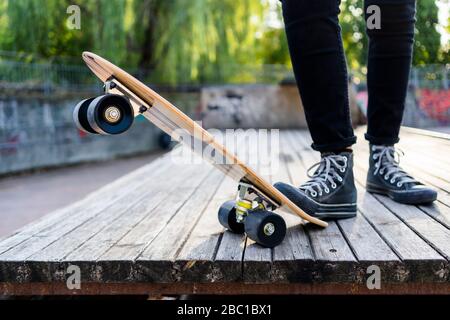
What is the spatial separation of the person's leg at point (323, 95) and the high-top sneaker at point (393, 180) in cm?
29

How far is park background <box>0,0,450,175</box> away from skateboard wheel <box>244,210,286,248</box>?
5.59 m

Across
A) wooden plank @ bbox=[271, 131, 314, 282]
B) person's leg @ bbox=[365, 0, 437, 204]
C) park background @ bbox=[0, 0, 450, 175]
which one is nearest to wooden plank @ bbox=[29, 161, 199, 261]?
wooden plank @ bbox=[271, 131, 314, 282]

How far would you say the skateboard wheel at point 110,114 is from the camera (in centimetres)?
106

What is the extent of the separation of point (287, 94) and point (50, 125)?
17.2 feet

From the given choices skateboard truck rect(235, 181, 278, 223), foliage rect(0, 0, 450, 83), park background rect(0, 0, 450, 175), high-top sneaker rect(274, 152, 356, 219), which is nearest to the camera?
skateboard truck rect(235, 181, 278, 223)

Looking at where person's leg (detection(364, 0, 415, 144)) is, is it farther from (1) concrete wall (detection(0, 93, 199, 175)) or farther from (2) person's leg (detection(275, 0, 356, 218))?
(1) concrete wall (detection(0, 93, 199, 175))

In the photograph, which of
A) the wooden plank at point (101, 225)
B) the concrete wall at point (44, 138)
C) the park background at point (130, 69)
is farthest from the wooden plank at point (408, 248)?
the concrete wall at point (44, 138)

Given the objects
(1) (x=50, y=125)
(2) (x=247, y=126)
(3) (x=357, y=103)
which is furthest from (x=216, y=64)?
(3) (x=357, y=103)

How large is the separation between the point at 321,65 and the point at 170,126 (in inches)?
16.7

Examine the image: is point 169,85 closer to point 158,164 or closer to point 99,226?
point 158,164

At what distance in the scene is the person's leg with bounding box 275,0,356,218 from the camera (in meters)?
1.32

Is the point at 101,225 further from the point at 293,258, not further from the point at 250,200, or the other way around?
the point at 293,258
